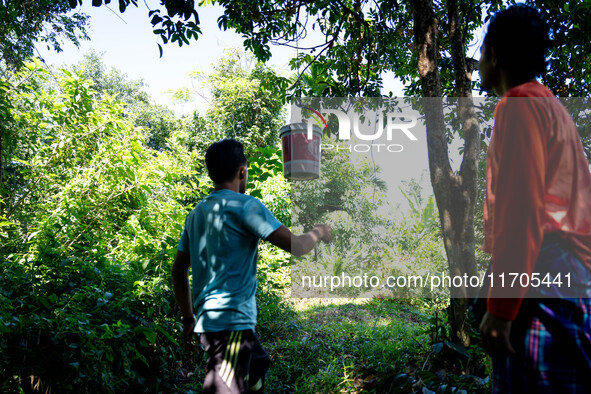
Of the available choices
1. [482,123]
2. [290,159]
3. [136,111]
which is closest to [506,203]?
[290,159]

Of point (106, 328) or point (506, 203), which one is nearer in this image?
point (506, 203)

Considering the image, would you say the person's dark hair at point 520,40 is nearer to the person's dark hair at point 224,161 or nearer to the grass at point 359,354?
the person's dark hair at point 224,161

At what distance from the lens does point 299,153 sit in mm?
2723

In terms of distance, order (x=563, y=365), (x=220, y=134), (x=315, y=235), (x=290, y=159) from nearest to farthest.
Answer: (x=563, y=365), (x=315, y=235), (x=290, y=159), (x=220, y=134)

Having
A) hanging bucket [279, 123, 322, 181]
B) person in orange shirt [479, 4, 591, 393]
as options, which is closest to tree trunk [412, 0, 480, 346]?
hanging bucket [279, 123, 322, 181]

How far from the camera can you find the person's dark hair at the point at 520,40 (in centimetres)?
107

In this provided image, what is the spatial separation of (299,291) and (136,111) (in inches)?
843

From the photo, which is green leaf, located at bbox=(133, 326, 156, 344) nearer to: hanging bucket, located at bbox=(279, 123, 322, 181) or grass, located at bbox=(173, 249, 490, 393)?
grass, located at bbox=(173, 249, 490, 393)

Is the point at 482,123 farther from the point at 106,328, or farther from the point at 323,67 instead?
the point at 106,328

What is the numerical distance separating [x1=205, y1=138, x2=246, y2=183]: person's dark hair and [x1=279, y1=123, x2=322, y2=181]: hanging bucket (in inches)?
41.9

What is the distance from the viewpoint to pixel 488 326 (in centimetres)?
102

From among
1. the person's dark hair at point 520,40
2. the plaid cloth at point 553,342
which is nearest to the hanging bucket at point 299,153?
the person's dark hair at point 520,40

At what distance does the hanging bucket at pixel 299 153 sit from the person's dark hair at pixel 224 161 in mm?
1065

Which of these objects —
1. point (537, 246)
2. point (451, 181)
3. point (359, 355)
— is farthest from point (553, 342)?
point (359, 355)
